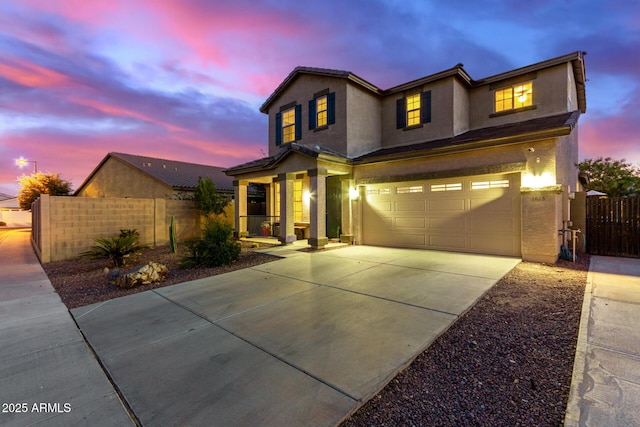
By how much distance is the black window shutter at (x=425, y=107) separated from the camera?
12133mm

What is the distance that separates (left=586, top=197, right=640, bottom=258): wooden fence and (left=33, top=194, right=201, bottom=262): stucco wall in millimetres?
16480

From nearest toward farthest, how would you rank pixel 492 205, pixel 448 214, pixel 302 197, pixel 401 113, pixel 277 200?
1. pixel 492 205
2. pixel 448 214
3. pixel 401 113
4. pixel 302 197
5. pixel 277 200

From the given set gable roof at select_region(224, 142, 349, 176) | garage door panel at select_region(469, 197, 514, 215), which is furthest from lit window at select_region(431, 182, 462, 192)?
gable roof at select_region(224, 142, 349, 176)

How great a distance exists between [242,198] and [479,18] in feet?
63.6

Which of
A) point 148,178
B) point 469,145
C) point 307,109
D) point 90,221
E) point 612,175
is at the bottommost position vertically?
point 90,221

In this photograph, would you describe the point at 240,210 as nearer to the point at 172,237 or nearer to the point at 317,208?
the point at 172,237

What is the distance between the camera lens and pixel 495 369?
288 cm

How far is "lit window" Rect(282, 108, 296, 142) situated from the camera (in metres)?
14.7

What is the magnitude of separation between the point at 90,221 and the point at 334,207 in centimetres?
944

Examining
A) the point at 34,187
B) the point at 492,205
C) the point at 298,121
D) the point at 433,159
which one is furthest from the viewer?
the point at 34,187

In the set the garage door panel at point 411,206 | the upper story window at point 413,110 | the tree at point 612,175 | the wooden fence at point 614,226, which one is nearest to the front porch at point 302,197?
the garage door panel at point 411,206

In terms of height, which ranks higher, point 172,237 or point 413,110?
point 413,110

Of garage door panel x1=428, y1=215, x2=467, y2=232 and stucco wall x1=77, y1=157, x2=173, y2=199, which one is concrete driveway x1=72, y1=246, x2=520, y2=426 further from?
stucco wall x1=77, y1=157, x2=173, y2=199

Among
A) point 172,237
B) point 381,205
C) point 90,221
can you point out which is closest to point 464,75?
point 381,205
